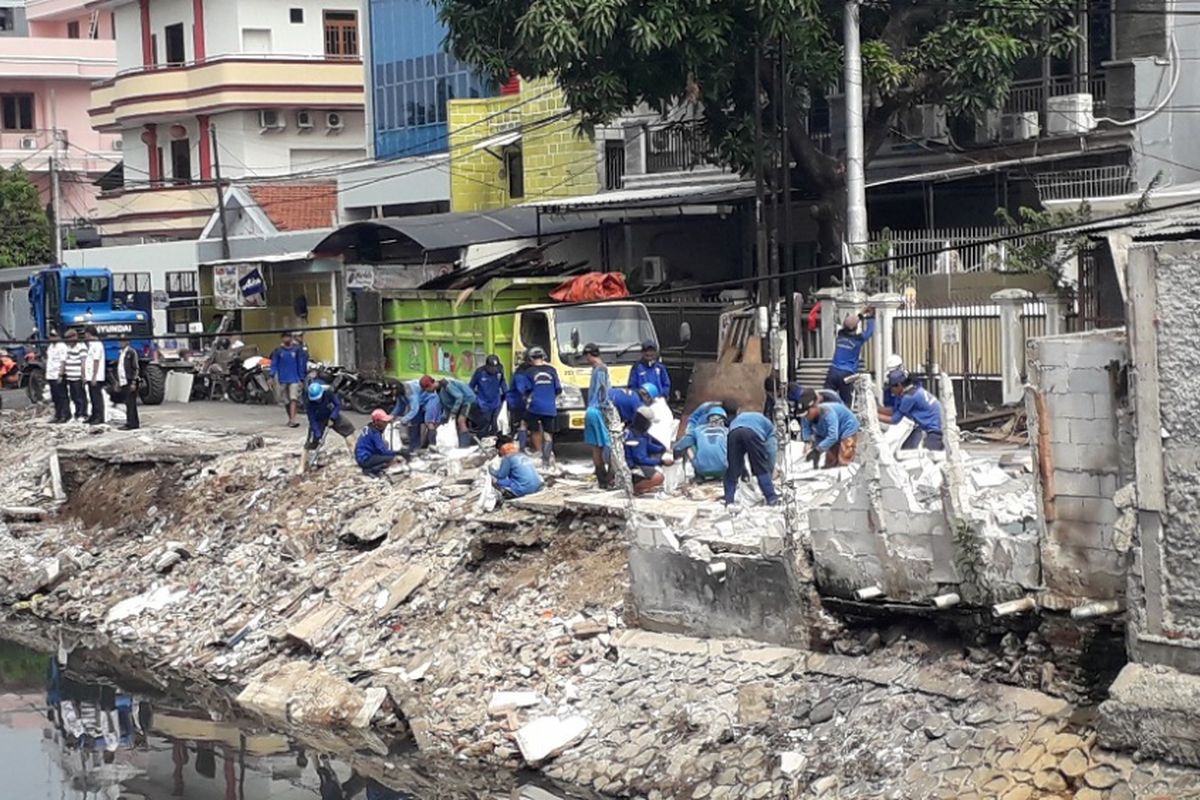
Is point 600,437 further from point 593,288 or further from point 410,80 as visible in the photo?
point 410,80

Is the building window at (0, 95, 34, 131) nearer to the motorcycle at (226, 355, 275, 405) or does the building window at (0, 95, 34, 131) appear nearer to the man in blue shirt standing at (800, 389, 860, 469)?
the motorcycle at (226, 355, 275, 405)

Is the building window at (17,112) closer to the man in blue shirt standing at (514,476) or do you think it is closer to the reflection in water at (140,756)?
the reflection in water at (140,756)

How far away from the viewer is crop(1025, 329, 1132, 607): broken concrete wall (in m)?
11.3

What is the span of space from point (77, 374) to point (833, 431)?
14586mm

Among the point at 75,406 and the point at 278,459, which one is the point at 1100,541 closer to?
the point at 278,459

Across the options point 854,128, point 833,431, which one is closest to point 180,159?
point 854,128

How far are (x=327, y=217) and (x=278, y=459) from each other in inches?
894

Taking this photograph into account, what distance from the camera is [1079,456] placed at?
11516 mm

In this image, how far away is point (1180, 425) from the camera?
35.3ft

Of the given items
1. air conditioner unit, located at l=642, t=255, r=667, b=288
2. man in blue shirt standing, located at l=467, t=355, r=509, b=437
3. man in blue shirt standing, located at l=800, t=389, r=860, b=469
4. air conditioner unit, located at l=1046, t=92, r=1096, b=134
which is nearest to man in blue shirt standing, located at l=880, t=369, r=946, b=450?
man in blue shirt standing, located at l=800, t=389, r=860, b=469

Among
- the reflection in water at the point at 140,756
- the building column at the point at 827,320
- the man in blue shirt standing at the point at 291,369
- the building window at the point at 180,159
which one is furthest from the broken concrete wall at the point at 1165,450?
the building window at the point at 180,159

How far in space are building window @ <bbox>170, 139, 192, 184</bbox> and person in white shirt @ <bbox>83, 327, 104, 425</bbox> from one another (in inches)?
830

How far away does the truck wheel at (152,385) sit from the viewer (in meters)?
30.0

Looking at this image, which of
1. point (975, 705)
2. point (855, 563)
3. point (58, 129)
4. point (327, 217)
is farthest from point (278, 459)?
point (58, 129)
